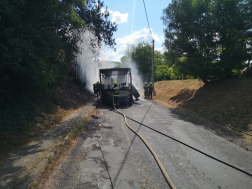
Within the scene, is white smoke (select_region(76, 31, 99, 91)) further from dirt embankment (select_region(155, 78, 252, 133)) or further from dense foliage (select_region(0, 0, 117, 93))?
dirt embankment (select_region(155, 78, 252, 133))

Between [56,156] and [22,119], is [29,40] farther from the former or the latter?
[56,156]

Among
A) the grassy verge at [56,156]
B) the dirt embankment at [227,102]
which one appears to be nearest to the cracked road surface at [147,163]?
the grassy verge at [56,156]

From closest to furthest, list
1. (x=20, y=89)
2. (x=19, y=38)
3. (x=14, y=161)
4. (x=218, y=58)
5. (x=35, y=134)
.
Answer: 1. (x=14, y=161)
2. (x=19, y=38)
3. (x=35, y=134)
4. (x=20, y=89)
5. (x=218, y=58)

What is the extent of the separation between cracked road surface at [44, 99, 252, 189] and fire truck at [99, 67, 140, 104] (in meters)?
8.03

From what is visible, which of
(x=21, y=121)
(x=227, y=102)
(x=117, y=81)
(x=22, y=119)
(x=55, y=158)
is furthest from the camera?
(x=117, y=81)

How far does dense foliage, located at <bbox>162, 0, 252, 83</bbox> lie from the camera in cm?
1316

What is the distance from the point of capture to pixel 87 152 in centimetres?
544

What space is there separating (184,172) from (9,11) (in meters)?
6.24

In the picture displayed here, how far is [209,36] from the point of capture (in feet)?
47.3

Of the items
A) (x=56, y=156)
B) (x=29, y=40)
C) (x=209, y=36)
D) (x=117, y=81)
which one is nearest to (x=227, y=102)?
(x=209, y=36)

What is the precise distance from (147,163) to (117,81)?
11.3m

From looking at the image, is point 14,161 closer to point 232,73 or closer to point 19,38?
point 19,38

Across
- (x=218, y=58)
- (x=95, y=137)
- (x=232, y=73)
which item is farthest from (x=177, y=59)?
(x=95, y=137)

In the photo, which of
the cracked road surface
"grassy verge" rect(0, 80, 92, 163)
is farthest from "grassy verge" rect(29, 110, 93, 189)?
"grassy verge" rect(0, 80, 92, 163)
